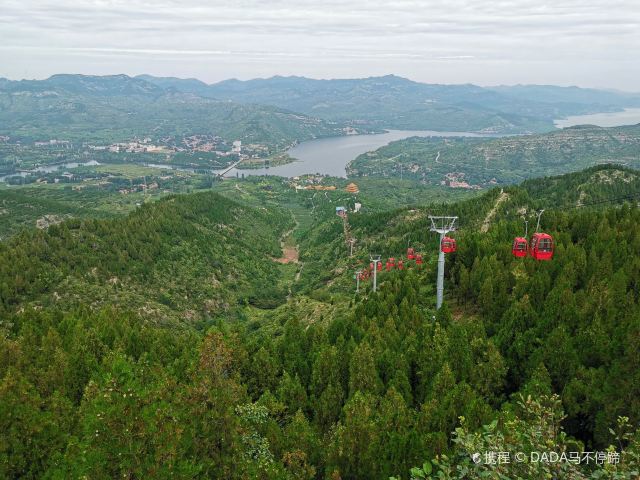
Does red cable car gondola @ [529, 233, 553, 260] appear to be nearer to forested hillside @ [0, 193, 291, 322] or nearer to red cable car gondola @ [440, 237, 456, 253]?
red cable car gondola @ [440, 237, 456, 253]

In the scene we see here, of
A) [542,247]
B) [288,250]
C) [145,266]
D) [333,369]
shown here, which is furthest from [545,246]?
[288,250]

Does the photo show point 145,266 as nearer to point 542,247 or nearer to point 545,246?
point 542,247

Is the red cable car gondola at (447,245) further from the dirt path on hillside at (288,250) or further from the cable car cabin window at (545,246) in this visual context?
the dirt path on hillside at (288,250)

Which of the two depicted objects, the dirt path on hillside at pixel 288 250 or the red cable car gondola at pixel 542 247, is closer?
the red cable car gondola at pixel 542 247

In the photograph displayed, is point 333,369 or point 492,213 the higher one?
point 492,213

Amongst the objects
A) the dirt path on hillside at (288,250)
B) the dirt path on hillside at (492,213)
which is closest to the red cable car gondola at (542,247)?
the dirt path on hillside at (492,213)

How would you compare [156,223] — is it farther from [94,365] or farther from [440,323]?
[440,323]

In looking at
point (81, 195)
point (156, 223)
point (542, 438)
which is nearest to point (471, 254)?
point (542, 438)

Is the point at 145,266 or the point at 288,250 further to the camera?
the point at 288,250
